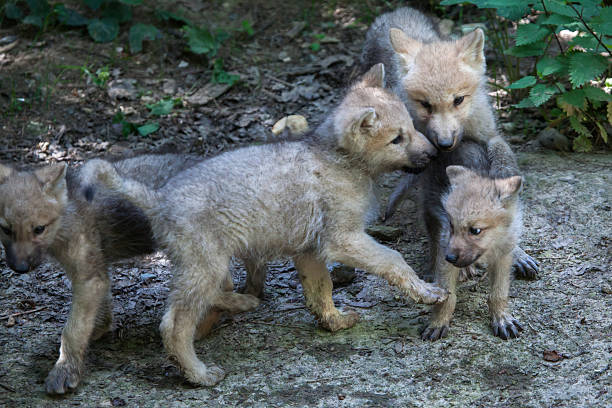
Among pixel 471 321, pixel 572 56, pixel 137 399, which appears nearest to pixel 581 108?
pixel 572 56

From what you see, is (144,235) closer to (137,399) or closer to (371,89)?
(137,399)

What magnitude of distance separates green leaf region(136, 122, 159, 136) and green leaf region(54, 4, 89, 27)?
82.3 inches

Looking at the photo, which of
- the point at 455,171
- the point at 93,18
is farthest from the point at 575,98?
the point at 93,18

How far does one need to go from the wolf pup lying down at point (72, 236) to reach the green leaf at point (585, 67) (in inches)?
142

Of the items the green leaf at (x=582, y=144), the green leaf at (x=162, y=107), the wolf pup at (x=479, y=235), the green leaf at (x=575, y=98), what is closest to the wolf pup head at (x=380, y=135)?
the wolf pup at (x=479, y=235)

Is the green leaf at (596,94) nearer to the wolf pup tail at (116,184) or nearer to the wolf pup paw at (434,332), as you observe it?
the wolf pup paw at (434,332)

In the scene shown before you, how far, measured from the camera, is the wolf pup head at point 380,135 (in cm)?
506

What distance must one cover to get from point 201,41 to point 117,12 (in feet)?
3.91

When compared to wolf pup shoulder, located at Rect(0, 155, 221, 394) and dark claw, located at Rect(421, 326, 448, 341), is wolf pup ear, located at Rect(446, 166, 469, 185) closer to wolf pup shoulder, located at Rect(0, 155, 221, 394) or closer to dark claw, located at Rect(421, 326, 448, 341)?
dark claw, located at Rect(421, 326, 448, 341)

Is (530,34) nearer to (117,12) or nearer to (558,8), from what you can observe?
(558,8)

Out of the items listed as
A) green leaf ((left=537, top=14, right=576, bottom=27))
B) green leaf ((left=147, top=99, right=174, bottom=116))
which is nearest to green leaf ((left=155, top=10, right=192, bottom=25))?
green leaf ((left=147, top=99, right=174, bottom=116))

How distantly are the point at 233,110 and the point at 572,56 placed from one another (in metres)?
3.89

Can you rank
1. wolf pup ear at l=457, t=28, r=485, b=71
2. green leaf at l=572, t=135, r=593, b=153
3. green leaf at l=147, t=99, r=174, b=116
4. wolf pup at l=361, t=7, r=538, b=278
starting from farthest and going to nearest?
green leaf at l=147, t=99, r=174, b=116 → green leaf at l=572, t=135, r=593, b=153 → wolf pup ear at l=457, t=28, r=485, b=71 → wolf pup at l=361, t=7, r=538, b=278

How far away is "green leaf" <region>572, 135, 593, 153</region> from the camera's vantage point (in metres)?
7.08
